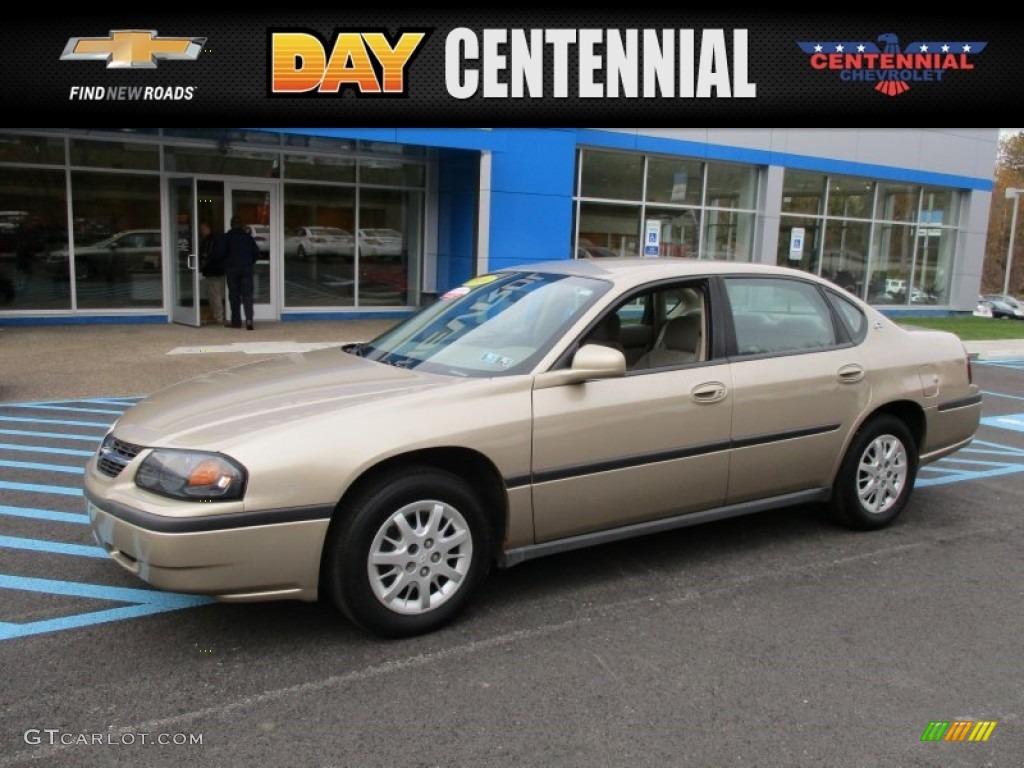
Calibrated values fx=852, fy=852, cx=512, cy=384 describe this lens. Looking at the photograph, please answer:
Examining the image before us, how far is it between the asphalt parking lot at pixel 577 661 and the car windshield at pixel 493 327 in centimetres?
115

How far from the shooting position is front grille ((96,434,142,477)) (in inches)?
141

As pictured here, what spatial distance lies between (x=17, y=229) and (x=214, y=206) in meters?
2.94

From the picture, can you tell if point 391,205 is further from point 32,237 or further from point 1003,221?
point 1003,221

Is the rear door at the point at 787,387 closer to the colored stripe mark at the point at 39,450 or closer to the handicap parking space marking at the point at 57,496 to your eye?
the handicap parking space marking at the point at 57,496

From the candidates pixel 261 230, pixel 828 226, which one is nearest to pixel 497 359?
pixel 261 230

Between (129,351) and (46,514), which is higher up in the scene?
(129,351)

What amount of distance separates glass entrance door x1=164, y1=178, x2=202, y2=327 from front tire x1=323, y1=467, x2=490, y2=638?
444 inches

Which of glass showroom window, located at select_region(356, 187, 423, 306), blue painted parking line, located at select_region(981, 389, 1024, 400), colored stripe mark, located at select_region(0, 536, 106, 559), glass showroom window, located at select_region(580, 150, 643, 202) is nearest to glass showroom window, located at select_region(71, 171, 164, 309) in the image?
glass showroom window, located at select_region(356, 187, 423, 306)

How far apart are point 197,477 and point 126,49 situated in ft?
39.1

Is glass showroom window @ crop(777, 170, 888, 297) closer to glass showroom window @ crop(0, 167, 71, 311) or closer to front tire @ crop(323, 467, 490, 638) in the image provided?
glass showroom window @ crop(0, 167, 71, 311)

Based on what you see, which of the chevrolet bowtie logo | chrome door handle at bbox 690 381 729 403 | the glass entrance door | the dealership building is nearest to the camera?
chrome door handle at bbox 690 381 729 403

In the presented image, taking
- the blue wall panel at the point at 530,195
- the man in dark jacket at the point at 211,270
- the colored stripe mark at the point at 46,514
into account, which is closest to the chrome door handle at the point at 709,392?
the colored stripe mark at the point at 46,514

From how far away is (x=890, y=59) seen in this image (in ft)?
52.5

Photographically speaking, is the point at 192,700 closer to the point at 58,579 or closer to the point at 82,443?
the point at 58,579
